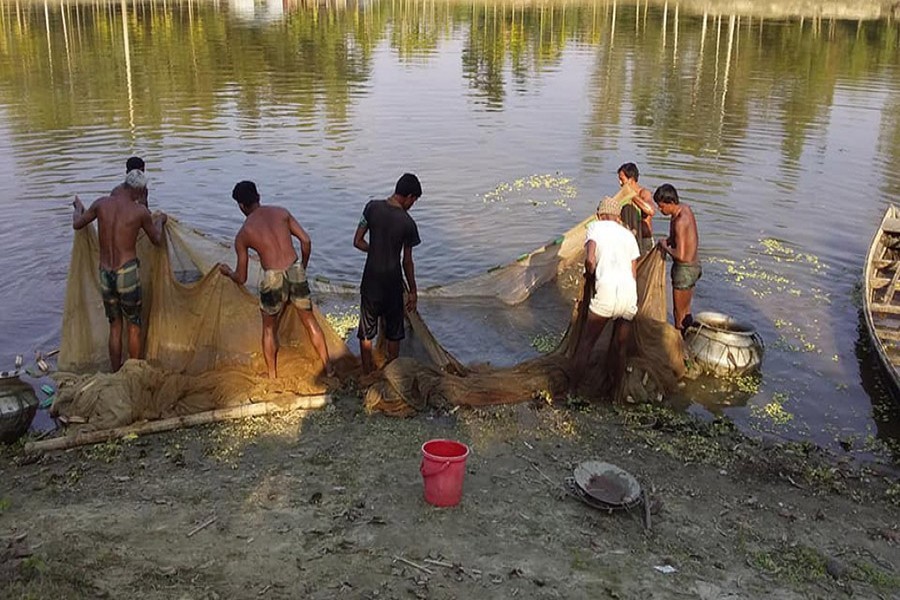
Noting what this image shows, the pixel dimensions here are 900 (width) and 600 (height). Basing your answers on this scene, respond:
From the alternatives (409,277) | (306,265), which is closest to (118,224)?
(306,265)

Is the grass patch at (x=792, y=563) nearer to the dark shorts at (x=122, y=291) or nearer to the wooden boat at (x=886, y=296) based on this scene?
the wooden boat at (x=886, y=296)

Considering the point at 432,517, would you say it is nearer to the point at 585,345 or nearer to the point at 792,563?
the point at 792,563

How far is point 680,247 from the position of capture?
777 cm

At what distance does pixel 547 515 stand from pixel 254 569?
1.92 m

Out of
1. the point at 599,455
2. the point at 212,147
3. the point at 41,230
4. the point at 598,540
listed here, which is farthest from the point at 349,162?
the point at 598,540

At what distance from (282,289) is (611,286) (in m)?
2.91

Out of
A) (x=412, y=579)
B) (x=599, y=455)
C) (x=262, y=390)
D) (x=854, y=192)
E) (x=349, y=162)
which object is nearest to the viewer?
(x=412, y=579)

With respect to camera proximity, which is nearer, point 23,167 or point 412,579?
point 412,579

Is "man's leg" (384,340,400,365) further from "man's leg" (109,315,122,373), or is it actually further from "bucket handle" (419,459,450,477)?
"man's leg" (109,315,122,373)

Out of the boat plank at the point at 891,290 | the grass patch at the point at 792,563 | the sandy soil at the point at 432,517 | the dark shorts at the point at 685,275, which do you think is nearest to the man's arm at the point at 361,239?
the sandy soil at the point at 432,517

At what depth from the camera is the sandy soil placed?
14.0 feet

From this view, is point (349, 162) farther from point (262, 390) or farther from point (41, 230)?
point (262, 390)

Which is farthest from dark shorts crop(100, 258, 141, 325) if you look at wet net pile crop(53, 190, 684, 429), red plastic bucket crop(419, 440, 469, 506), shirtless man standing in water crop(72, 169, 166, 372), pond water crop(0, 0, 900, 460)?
red plastic bucket crop(419, 440, 469, 506)

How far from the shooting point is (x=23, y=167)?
15273 millimetres
